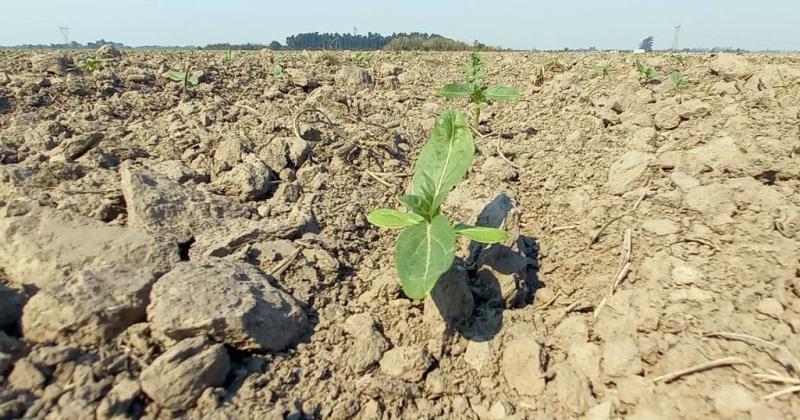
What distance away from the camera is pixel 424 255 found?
4.90 ft

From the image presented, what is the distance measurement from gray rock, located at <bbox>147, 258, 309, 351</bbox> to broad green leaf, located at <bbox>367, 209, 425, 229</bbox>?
417 millimetres

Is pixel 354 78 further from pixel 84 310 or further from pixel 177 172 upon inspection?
pixel 84 310

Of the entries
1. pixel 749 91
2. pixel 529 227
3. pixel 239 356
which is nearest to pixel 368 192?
pixel 529 227

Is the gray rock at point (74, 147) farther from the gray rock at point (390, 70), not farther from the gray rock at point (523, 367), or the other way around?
the gray rock at point (390, 70)

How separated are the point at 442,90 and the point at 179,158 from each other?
1.82 metres

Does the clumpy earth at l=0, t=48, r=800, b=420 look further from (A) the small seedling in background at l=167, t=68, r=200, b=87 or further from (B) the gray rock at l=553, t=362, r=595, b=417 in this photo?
(A) the small seedling in background at l=167, t=68, r=200, b=87

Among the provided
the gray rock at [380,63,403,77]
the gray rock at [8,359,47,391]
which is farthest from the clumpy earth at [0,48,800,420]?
Answer: the gray rock at [380,63,403,77]

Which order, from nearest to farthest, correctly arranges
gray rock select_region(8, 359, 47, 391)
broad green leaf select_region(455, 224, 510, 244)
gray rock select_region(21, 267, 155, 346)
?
1. gray rock select_region(8, 359, 47, 391)
2. gray rock select_region(21, 267, 155, 346)
3. broad green leaf select_region(455, 224, 510, 244)

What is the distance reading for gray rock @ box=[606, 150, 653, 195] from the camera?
214 cm

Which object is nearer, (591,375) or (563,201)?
(591,375)

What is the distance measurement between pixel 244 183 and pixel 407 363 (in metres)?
1.13

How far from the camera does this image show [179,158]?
2279mm

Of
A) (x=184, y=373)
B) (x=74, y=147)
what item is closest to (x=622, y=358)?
(x=184, y=373)

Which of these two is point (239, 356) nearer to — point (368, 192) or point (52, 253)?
point (52, 253)
